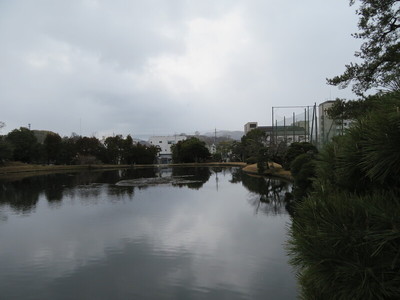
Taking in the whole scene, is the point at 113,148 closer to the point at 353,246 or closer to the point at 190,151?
the point at 190,151

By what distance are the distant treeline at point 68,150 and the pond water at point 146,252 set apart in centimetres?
2378

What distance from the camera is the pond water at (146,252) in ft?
11.9

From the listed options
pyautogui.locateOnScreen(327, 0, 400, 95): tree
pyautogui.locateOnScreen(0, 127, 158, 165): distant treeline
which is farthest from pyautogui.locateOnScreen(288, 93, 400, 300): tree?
pyautogui.locateOnScreen(0, 127, 158, 165): distant treeline

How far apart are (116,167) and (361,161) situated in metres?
33.0

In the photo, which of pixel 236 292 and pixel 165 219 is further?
pixel 165 219

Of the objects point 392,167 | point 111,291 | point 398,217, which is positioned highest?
point 392,167

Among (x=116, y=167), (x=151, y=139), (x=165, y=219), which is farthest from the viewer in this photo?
(x=151, y=139)

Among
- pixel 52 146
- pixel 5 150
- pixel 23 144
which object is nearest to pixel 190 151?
pixel 52 146

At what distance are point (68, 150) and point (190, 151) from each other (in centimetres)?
1524

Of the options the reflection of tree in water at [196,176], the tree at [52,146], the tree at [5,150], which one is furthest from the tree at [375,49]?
the tree at [52,146]

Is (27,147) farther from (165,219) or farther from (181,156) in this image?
(165,219)

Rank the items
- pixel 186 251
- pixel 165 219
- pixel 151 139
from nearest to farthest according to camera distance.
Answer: pixel 186 251
pixel 165 219
pixel 151 139

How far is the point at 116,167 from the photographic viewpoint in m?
32.5

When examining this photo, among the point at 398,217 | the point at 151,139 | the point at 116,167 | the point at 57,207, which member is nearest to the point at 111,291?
the point at 398,217
